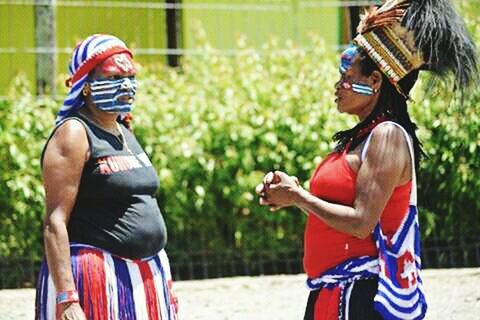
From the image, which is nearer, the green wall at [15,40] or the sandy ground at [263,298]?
the sandy ground at [263,298]

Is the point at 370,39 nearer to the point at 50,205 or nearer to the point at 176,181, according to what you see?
the point at 50,205

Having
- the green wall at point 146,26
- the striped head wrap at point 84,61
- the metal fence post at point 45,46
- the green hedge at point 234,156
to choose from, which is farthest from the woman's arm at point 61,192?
the green wall at point 146,26

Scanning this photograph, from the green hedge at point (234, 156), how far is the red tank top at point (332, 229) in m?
4.59

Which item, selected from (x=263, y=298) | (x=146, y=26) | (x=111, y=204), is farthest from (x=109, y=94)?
(x=146, y=26)

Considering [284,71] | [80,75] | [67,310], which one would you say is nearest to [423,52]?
[80,75]

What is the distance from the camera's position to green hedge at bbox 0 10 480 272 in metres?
8.42

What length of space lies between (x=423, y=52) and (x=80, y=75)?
1271 mm

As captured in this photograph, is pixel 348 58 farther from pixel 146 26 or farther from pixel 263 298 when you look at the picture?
pixel 146 26

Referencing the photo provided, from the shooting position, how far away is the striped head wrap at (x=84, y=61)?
4.10m

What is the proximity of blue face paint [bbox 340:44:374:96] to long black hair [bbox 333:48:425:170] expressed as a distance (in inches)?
1.2

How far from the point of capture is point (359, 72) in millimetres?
3883

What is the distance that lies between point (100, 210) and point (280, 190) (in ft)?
2.33

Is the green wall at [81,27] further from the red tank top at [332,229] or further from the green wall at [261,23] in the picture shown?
the red tank top at [332,229]

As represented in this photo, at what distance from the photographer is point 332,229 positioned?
12.5 feet
